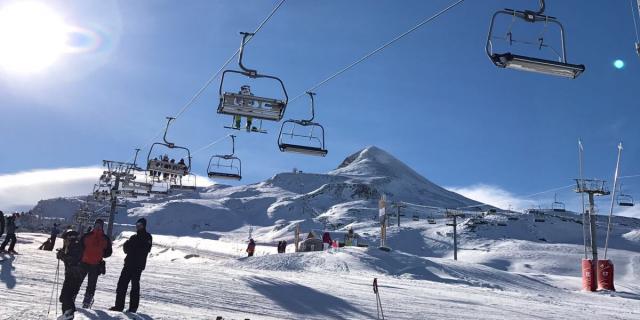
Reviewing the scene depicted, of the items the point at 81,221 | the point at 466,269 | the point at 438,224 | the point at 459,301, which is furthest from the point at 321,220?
the point at 459,301

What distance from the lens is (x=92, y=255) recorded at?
8523mm

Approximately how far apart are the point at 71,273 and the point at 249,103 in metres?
6.34

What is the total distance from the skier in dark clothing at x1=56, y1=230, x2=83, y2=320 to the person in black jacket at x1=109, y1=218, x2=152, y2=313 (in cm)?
63

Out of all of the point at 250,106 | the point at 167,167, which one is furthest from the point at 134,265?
the point at 167,167

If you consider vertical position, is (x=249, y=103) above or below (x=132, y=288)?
above

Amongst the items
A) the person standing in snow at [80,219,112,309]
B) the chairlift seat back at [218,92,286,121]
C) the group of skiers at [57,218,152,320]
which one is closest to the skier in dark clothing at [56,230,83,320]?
the group of skiers at [57,218,152,320]

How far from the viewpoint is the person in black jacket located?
27.1 ft

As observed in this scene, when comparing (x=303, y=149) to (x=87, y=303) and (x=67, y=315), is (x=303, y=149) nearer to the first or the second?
(x=87, y=303)

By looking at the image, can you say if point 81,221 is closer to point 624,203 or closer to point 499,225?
point 624,203

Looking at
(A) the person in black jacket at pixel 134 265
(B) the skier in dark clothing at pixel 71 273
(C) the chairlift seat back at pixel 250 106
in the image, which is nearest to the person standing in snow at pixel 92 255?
(B) the skier in dark clothing at pixel 71 273

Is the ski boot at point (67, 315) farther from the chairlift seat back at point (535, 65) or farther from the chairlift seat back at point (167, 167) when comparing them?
the chairlift seat back at point (167, 167)

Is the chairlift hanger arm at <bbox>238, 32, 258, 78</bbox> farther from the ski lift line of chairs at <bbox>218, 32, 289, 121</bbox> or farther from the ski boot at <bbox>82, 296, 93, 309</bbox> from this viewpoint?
the ski boot at <bbox>82, 296, 93, 309</bbox>

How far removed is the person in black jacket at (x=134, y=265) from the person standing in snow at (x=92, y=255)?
44cm

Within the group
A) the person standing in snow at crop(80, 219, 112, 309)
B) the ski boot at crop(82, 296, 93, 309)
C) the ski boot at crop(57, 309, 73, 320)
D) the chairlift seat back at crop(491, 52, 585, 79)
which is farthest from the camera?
the ski boot at crop(82, 296, 93, 309)
